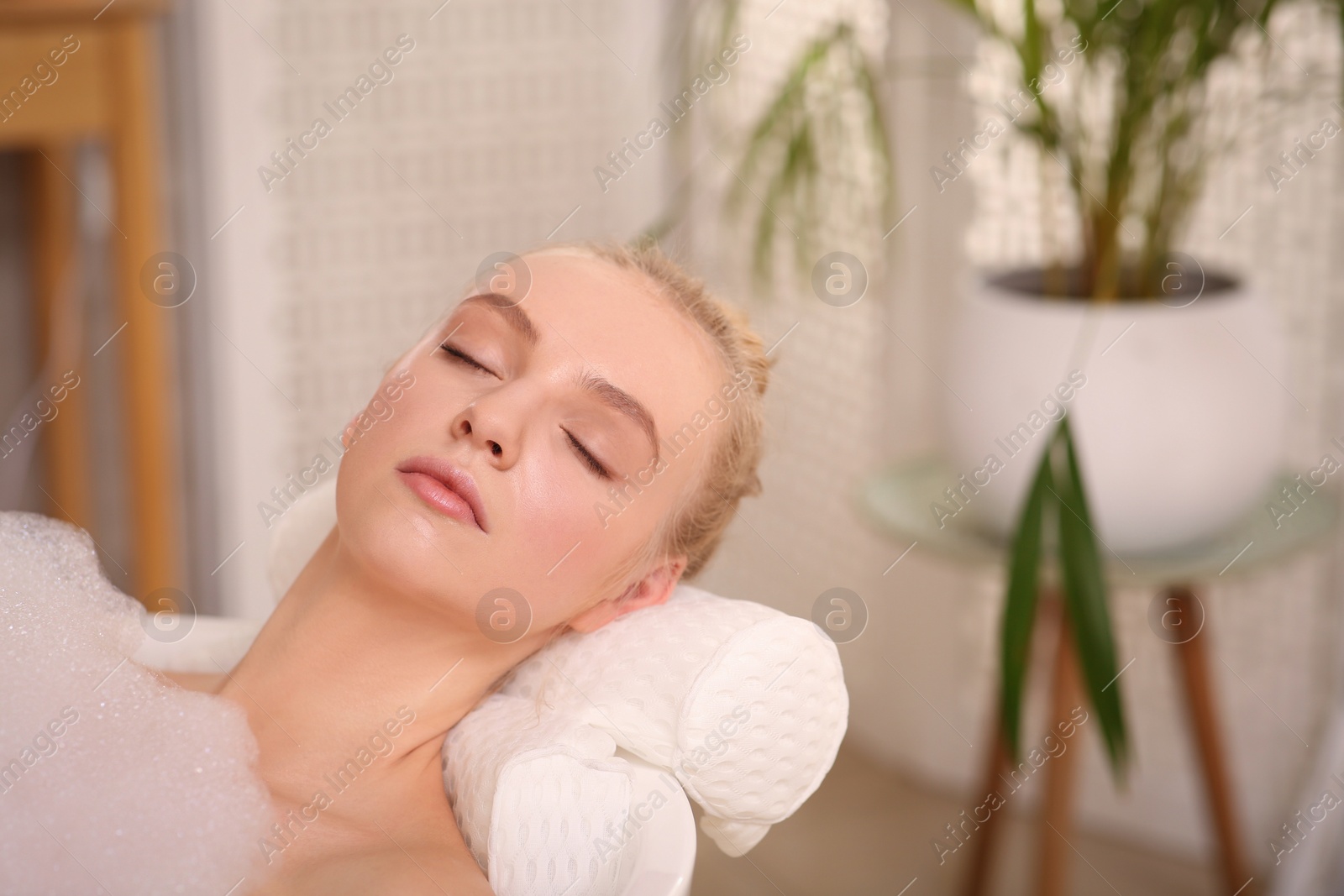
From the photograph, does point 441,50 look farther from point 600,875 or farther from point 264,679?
point 600,875

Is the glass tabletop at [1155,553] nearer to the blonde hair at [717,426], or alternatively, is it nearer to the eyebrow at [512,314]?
the blonde hair at [717,426]

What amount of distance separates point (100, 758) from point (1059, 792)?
40.6 inches

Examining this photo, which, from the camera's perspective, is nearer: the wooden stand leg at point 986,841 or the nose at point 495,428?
the nose at point 495,428

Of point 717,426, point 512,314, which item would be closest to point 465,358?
point 512,314

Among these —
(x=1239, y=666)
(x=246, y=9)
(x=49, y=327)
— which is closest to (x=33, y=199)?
(x=49, y=327)

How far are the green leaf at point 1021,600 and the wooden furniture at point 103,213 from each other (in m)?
1.20

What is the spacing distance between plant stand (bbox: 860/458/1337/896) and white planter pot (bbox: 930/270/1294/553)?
5 centimetres

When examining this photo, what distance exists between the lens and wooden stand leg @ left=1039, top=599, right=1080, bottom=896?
1426 millimetres

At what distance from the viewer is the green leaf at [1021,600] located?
1107mm

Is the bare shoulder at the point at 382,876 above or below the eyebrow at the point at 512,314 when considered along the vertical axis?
below

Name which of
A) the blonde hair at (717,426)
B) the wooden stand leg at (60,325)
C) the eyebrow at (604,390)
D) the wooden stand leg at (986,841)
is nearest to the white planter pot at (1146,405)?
the wooden stand leg at (986,841)

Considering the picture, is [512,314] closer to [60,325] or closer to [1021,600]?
[1021,600]

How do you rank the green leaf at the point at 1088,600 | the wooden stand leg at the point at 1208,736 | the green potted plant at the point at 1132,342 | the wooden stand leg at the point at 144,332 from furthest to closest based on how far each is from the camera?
the wooden stand leg at the point at 144,332 < the wooden stand leg at the point at 1208,736 < the green potted plant at the point at 1132,342 < the green leaf at the point at 1088,600

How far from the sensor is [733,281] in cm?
217
